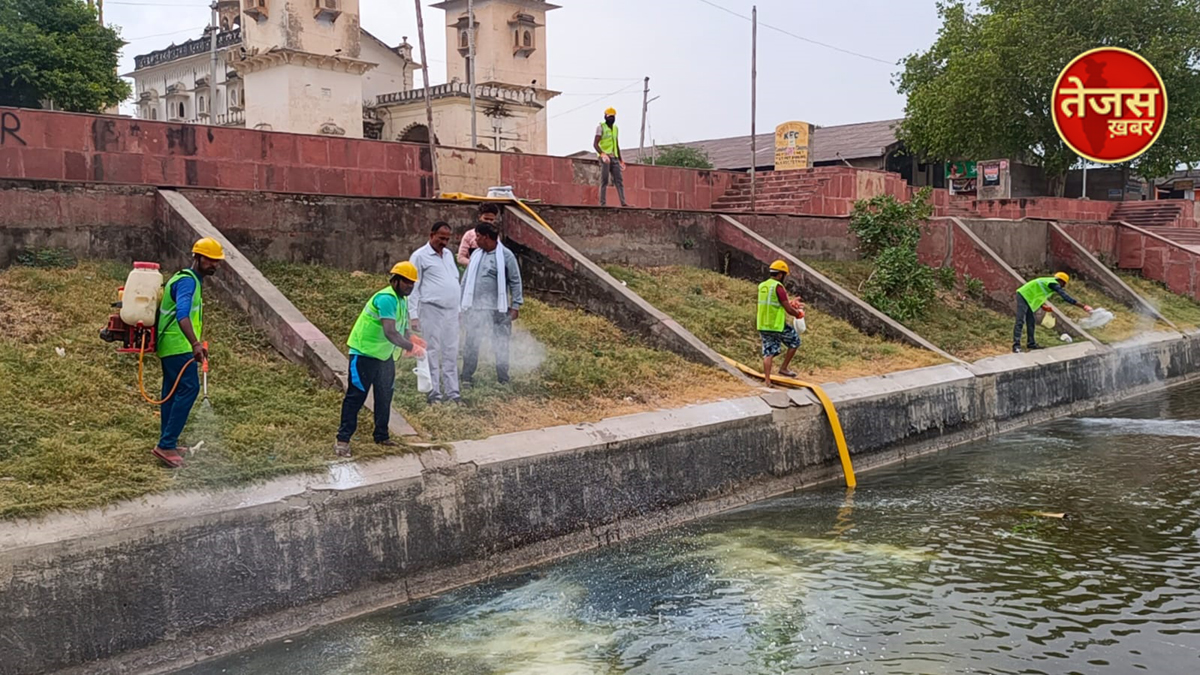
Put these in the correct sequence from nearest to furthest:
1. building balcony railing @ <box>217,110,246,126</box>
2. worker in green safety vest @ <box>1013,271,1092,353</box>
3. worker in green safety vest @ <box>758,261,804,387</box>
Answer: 1. worker in green safety vest @ <box>758,261,804,387</box>
2. worker in green safety vest @ <box>1013,271,1092,353</box>
3. building balcony railing @ <box>217,110,246,126</box>

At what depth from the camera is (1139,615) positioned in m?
6.32

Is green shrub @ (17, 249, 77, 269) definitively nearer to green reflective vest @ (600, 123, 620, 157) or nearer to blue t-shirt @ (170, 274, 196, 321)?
blue t-shirt @ (170, 274, 196, 321)

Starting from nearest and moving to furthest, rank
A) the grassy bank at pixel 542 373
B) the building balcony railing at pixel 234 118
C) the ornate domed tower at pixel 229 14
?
1. the grassy bank at pixel 542 373
2. the building balcony railing at pixel 234 118
3. the ornate domed tower at pixel 229 14

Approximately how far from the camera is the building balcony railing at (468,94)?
39.7 meters

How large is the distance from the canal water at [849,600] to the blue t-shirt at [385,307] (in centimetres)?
190

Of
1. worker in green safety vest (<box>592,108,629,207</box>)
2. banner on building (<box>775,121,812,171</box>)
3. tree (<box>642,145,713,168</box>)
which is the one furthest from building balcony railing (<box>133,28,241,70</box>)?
worker in green safety vest (<box>592,108,629,207</box>)

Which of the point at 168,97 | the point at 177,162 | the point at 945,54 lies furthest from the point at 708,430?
the point at 168,97

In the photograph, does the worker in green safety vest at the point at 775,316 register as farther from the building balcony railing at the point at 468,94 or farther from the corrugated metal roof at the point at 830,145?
the building balcony railing at the point at 468,94

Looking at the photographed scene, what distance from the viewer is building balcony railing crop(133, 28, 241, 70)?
145 ft

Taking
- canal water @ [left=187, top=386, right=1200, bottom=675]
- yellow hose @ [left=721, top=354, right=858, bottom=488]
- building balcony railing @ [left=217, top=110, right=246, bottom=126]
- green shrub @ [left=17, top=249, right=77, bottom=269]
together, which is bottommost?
canal water @ [left=187, top=386, right=1200, bottom=675]

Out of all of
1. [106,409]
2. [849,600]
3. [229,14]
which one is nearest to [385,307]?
[106,409]

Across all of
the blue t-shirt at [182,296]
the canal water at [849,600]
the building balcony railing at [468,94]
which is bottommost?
the canal water at [849,600]

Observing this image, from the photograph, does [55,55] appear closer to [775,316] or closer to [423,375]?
[775,316]

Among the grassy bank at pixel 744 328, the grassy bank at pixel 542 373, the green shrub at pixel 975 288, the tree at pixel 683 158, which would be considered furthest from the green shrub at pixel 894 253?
Answer: the tree at pixel 683 158
